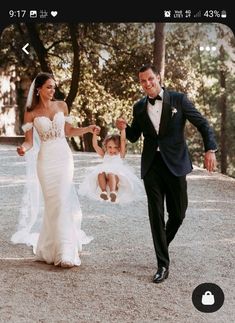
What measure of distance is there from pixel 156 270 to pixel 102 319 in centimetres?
73

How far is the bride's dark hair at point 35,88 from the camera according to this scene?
8.58 feet

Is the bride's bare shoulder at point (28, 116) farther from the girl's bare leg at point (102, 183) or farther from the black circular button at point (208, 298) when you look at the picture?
the black circular button at point (208, 298)

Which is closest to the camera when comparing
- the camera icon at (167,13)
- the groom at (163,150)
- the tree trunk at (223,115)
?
the camera icon at (167,13)

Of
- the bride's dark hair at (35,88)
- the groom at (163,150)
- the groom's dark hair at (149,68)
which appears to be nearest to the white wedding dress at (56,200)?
the bride's dark hair at (35,88)

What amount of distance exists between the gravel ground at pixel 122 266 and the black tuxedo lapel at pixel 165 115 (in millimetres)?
188

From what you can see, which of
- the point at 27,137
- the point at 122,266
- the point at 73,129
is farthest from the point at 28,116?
the point at 122,266

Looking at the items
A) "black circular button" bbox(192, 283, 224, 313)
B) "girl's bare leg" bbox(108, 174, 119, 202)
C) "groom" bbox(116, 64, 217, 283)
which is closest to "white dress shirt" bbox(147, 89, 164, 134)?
"groom" bbox(116, 64, 217, 283)

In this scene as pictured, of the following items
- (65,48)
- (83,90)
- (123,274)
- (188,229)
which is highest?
(65,48)

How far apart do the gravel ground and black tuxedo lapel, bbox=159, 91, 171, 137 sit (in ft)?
0.62

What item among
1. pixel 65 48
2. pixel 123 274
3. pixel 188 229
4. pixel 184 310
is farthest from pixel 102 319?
pixel 65 48

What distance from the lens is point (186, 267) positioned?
9.80 ft

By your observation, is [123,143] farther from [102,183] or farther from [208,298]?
[208,298]

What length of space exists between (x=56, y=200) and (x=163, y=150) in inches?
29.3

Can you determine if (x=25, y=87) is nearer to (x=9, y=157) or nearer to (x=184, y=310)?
(x=9, y=157)
